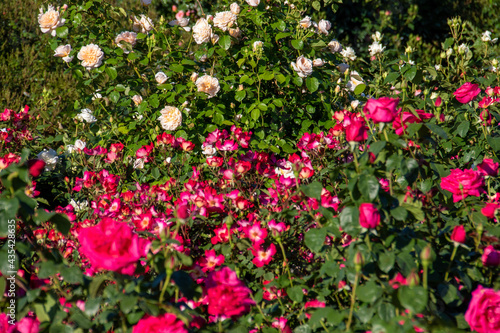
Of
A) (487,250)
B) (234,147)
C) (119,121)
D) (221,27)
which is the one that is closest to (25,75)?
(119,121)

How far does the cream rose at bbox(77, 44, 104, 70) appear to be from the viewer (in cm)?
256

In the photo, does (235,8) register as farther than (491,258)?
Yes

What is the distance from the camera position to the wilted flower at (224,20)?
2469 mm

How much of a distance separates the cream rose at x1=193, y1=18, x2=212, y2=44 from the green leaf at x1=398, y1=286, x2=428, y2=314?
1.92 m

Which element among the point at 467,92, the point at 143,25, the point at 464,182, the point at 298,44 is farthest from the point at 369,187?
the point at 143,25

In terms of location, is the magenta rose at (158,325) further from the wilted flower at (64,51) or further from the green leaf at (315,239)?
the wilted flower at (64,51)

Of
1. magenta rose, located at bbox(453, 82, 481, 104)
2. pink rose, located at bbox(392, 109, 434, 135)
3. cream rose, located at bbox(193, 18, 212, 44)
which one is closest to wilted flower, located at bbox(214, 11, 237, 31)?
cream rose, located at bbox(193, 18, 212, 44)

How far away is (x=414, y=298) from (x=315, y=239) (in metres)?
0.32

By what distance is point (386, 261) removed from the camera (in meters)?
1.13

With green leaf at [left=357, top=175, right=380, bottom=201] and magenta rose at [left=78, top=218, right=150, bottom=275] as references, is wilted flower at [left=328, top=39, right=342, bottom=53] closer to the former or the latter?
green leaf at [left=357, top=175, right=380, bottom=201]

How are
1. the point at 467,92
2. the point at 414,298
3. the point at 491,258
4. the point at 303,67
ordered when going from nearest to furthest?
the point at 414,298 → the point at 491,258 → the point at 467,92 → the point at 303,67

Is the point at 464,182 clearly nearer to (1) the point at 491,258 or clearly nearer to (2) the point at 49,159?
(1) the point at 491,258

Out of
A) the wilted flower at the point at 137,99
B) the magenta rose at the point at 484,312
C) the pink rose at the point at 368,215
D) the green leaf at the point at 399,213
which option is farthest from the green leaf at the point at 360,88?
the magenta rose at the point at 484,312

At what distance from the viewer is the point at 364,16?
6.29 meters
